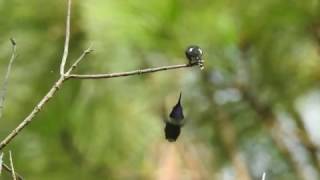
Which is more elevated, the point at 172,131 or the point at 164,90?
the point at 164,90

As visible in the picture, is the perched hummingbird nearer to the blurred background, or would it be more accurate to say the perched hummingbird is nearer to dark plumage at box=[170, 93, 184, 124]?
dark plumage at box=[170, 93, 184, 124]

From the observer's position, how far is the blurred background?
0.92m

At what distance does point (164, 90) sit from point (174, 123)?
68cm

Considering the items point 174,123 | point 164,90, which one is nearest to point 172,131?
point 174,123

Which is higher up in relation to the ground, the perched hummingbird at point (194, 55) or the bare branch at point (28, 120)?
the perched hummingbird at point (194, 55)

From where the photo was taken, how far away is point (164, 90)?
42.8 inches

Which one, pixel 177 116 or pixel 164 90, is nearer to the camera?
pixel 177 116

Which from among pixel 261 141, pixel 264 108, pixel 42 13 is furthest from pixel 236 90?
pixel 42 13

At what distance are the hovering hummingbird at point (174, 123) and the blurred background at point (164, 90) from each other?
0.48m

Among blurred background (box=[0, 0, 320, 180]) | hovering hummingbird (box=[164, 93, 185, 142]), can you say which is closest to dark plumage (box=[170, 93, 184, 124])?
hovering hummingbird (box=[164, 93, 185, 142])

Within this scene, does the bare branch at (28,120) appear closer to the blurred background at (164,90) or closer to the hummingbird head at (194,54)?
the hummingbird head at (194,54)

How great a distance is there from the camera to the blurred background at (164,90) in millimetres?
920

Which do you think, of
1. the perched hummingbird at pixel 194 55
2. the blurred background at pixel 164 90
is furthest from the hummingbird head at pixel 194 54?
the blurred background at pixel 164 90

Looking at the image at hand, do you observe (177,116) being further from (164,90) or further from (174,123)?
(164,90)
